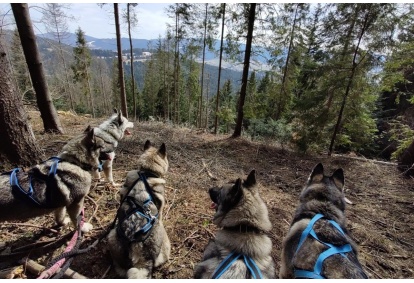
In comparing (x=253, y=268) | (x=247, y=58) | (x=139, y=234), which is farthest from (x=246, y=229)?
(x=247, y=58)

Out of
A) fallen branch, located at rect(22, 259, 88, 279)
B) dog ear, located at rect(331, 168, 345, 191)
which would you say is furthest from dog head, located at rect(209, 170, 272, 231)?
fallen branch, located at rect(22, 259, 88, 279)

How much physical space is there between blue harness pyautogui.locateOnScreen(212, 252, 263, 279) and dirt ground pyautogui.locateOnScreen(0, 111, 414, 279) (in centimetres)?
127

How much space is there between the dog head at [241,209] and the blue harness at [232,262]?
1.30ft

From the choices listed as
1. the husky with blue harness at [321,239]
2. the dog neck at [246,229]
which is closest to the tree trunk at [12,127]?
the dog neck at [246,229]

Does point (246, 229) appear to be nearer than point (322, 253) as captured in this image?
No

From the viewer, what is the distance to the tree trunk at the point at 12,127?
4090 mm

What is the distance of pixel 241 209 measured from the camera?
2.82 metres

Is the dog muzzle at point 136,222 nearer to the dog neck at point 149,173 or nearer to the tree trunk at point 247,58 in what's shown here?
the dog neck at point 149,173

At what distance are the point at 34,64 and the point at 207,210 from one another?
7.27 metres

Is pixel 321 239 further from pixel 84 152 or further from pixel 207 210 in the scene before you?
pixel 84 152

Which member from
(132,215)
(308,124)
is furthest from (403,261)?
(308,124)

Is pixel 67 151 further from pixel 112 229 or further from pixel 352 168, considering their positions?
pixel 352 168

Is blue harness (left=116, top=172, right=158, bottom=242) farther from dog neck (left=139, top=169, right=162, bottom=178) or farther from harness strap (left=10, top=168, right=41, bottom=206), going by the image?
harness strap (left=10, top=168, right=41, bottom=206)

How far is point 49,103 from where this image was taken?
7773mm
